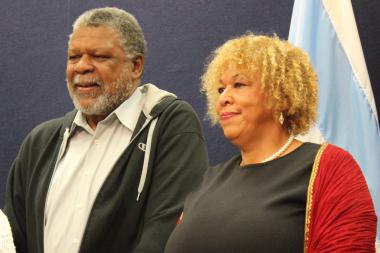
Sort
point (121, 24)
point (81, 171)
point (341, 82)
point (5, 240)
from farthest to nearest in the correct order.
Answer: point (341, 82), point (121, 24), point (81, 171), point (5, 240)

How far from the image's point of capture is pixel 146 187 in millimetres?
2014

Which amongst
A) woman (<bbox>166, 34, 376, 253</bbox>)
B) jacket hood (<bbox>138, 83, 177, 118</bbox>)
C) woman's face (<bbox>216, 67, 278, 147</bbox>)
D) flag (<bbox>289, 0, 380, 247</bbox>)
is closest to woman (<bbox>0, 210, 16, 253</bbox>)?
woman (<bbox>166, 34, 376, 253</bbox>)

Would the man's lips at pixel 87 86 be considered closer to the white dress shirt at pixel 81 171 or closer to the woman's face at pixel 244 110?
the white dress shirt at pixel 81 171

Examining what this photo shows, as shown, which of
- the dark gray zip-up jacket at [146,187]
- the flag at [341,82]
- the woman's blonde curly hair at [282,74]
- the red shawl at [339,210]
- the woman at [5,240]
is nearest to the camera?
the woman at [5,240]

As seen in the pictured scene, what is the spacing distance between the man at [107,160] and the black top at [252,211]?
29cm

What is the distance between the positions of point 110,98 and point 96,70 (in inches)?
3.8

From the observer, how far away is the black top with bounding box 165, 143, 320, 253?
152 centimetres

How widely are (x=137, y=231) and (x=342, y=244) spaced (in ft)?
2.42

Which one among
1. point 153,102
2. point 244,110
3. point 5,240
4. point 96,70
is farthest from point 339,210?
point 96,70

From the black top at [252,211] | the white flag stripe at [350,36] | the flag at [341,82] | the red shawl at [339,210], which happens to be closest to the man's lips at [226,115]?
the black top at [252,211]

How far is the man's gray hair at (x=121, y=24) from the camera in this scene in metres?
2.22

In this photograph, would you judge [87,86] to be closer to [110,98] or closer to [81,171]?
[110,98]

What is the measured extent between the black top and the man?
289mm

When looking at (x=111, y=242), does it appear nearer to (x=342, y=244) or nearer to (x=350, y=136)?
(x=342, y=244)
